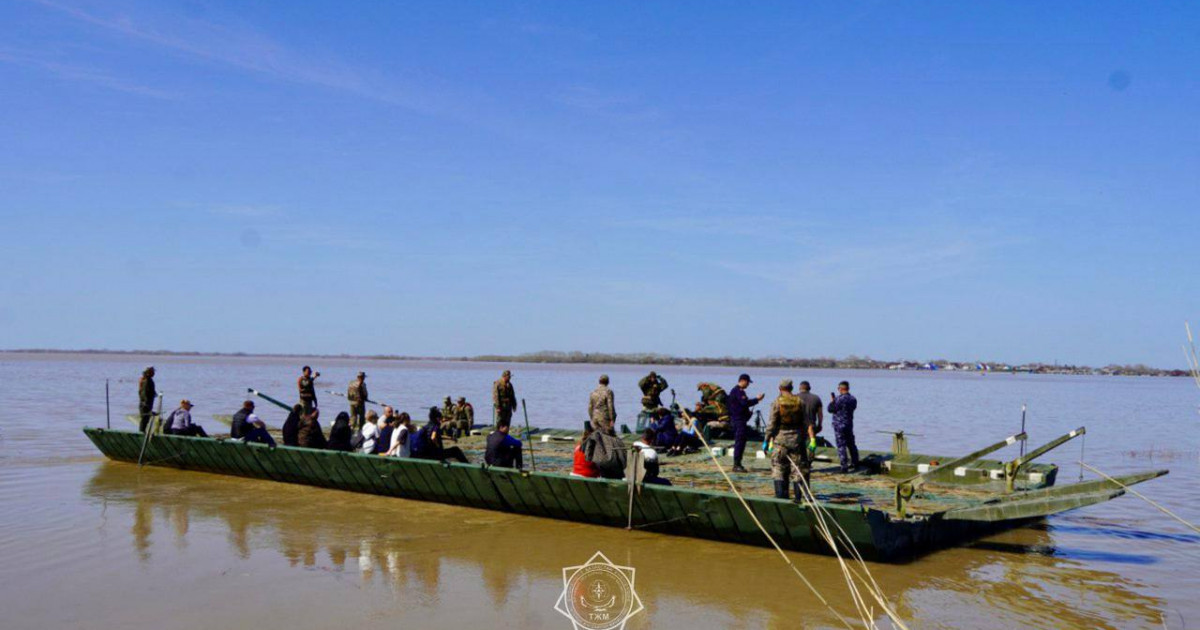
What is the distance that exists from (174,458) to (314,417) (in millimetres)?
4034

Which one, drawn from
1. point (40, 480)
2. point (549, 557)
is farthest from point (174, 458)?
point (549, 557)

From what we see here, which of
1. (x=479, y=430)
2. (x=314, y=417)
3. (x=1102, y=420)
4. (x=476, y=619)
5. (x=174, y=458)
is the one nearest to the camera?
(x=476, y=619)

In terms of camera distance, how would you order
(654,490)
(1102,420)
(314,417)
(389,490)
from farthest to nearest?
(1102,420) < (314,417) < (389,490) < (654,490)

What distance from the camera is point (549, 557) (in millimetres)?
10445

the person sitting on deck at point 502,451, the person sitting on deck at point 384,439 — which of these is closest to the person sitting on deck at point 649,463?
the person sitting on deck at point 502,451

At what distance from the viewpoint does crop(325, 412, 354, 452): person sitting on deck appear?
14.6 m

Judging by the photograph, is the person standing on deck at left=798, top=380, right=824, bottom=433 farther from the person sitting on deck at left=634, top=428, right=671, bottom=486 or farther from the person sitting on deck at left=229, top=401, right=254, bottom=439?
the person sitting on deck at left=229, top=401, right=254, bottom=439

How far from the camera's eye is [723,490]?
481 inches

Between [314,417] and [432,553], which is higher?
[314,417]

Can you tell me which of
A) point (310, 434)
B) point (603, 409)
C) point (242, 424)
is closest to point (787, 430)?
point (603, 409)

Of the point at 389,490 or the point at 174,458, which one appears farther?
the point at 174,458

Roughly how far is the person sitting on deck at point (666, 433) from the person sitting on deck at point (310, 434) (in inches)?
246

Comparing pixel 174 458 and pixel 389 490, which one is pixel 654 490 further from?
pixel 174 458

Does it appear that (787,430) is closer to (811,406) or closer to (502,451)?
(811,406)
